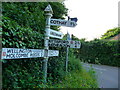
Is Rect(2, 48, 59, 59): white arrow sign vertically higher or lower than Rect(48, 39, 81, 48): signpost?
lower

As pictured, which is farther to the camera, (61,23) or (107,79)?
(107,79)

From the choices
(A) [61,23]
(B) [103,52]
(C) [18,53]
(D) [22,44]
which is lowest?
(B) [103,52]

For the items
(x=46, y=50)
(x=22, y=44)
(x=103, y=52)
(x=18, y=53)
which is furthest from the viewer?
(x=103, y=52)

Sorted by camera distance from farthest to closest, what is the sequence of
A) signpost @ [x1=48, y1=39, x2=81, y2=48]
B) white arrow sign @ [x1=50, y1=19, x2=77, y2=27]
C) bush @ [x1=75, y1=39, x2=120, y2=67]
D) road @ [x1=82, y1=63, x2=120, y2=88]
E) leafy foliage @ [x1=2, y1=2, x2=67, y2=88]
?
bush @ [x1=75, y1=39, x2=120, y2=67]
road @ [x1=82, y1=63, x2=120, y2=88]
white arrow sign @ [x1=50, y1=19, x2=77, y2=27]
signpost @ [x1=48, y1=39, x2=81, y2=48]
leafy foliage @ [x1=2, y1=2, x2=67, y2=88]

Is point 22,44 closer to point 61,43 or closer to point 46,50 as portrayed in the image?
point 46,50

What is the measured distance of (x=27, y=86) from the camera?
2.31 metres

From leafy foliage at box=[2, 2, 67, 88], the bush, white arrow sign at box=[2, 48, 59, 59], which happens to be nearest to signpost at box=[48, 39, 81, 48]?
leafy foliage at box=[2, 2, 67, 88]

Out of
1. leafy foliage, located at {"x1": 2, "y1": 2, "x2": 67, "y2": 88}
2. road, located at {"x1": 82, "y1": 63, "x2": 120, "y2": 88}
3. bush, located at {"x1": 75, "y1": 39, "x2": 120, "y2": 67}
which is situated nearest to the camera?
leafy foliage, located at {"x1": 2, "y1": 2, "x2": 67, "y2": 88}

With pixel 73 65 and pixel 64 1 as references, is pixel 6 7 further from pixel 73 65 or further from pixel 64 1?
pixel 64 1

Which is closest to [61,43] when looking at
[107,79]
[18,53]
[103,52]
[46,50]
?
[46,50]

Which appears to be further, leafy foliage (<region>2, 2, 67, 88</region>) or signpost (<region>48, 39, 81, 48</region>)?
signpost (<region>48, 39, 81, 48</region>)

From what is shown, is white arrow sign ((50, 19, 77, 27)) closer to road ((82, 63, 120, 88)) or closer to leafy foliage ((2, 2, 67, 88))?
leafy foliage ((2, 2, 67, 88))

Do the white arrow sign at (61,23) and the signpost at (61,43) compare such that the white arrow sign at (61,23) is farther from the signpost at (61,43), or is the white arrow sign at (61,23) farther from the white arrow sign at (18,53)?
the white arrow sign at (18,53)

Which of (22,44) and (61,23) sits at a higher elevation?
(61,23)
